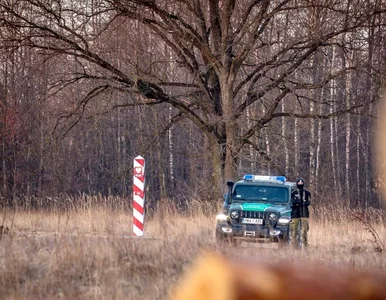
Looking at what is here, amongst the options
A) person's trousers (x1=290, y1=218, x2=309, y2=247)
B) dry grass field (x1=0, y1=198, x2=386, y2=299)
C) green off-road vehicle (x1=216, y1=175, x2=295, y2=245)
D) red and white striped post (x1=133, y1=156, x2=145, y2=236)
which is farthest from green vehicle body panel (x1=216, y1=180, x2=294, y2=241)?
dry grass field (x1=0, y1=198, x2=386, y2=299)

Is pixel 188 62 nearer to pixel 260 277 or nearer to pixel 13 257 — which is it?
pixel 13 257

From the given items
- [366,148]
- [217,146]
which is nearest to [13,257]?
[217,146]

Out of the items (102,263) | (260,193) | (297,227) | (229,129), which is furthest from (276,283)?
(229,129)

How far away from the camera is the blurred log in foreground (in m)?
2.80

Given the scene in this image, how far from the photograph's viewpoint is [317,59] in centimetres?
2602

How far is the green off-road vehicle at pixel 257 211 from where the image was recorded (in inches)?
616

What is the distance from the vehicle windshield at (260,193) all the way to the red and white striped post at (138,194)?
6.65 feet

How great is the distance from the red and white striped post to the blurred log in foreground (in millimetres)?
14513

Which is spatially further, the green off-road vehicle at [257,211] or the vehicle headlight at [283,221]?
the vehicle headlight at [283,221]

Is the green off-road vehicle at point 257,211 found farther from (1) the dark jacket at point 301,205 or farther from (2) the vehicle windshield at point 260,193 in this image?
(1) the dark jacket at point 301,205

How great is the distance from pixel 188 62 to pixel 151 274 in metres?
15.7

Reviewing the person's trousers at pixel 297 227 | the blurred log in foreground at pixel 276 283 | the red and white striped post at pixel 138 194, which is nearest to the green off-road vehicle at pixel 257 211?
the person's trousers at pixel 297 227

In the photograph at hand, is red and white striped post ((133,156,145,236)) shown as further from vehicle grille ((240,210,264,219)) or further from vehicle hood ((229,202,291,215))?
vehicle grille ((240,210,264,219))

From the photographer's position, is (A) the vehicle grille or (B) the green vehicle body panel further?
(A) the vehicle grille
